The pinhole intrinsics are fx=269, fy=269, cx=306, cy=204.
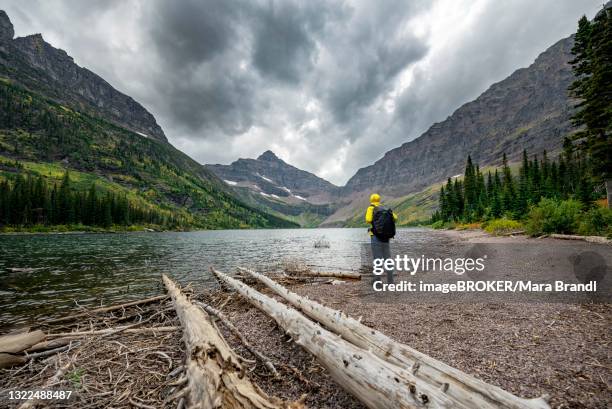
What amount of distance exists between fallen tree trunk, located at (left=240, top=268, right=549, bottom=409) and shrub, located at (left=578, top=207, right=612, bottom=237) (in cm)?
2508

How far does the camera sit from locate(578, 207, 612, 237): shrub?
20906mm

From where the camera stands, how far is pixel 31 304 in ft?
39.2

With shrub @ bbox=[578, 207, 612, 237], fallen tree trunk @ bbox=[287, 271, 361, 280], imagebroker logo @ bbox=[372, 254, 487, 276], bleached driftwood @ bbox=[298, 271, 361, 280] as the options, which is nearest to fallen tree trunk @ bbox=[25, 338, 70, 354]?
fallen tree trunk @ bbox=[287, 271, 361, 280]

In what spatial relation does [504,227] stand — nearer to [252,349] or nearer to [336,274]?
[336,274]

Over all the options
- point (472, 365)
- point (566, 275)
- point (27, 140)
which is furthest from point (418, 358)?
point (27, 140)

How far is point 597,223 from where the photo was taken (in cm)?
2195

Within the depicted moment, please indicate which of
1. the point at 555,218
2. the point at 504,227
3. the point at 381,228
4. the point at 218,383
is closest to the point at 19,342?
A: the point at 218,383

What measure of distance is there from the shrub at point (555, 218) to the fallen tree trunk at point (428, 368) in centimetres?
2993

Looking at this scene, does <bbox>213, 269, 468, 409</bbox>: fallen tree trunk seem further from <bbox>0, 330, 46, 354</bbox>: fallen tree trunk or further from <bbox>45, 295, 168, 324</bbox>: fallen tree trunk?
<bbox>45, 295, 168, 324</bbox>: fallen tree trunk

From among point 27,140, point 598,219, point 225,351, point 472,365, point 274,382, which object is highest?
point 27,140

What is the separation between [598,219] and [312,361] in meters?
28.7

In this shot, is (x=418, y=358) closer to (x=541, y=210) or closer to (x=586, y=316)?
(x=586, y=316)

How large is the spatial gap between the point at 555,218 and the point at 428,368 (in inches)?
1269

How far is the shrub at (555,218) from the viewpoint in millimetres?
25469
